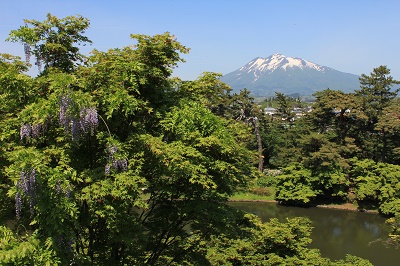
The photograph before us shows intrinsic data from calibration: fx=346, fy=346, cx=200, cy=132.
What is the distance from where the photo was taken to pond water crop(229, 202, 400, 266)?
16.1 m

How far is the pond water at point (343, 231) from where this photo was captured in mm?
16141

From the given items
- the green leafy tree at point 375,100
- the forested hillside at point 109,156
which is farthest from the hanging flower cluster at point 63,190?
the green leafy tree at point 375,100

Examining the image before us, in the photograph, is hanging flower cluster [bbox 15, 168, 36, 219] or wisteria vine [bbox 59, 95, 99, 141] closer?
hanging flower cluster [bbox 15, 168, 36, 219]

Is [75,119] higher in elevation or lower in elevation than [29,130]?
higher

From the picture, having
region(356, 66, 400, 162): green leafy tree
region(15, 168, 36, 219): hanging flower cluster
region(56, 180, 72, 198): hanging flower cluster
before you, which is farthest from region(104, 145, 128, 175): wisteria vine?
region(356, 66, 400, 162): green leafy tree

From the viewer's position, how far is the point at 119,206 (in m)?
5.18

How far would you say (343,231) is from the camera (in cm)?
2016

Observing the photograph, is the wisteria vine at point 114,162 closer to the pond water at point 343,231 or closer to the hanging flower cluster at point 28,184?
the hanging flower cluster at point 28,184

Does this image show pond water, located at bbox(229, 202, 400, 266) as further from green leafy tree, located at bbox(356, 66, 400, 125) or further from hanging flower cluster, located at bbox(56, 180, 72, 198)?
hanging flower cluster, located at bbox(56, 180, 72, 198)

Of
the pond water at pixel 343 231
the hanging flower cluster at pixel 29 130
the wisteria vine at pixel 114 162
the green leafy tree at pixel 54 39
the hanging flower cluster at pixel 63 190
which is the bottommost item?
the pond water at pixel 343 231

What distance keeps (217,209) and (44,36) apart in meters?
4.34

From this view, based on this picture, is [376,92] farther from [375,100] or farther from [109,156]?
[109,156]

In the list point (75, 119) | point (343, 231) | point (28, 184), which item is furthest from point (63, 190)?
point (343, 231)

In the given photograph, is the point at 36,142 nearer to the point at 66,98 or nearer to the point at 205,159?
the point at 66,98
